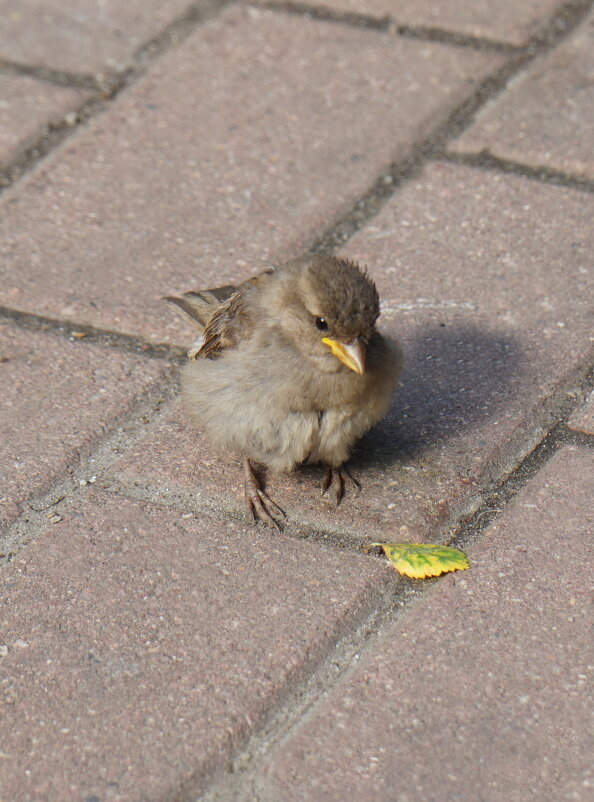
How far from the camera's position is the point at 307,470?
3086 mm

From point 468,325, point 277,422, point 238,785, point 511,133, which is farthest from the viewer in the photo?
point 511,133

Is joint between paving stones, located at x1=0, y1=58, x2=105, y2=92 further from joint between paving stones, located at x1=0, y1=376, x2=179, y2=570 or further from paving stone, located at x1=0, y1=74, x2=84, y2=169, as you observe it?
joint between paving stones, located at x1=0, y1=376, x2=179, y2=570

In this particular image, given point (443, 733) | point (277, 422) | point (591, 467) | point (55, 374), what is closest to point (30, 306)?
point (55, 374)

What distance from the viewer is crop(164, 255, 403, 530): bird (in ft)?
9.33

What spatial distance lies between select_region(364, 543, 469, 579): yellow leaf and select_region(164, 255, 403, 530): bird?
29 cm

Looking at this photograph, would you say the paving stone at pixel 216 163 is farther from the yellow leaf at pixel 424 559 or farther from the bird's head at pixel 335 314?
the yellow leaf at pixel 424 559

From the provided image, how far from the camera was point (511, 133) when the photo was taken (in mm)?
4148

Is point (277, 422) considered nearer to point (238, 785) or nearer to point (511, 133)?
point (238, 785)

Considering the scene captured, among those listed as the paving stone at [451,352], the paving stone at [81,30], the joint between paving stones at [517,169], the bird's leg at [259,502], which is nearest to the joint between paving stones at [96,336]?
the paving stone at [451,352]

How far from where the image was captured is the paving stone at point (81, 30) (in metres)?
4.62

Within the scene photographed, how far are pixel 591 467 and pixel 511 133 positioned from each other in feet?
5.25

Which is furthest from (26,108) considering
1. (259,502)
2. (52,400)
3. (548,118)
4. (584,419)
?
(584,419)

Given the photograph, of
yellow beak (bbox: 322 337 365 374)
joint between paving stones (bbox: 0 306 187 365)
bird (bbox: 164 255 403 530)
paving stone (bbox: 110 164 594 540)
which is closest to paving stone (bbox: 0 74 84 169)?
joint between paving stones (bbox: 0 306 187 365)

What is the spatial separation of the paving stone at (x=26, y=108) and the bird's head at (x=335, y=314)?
167cm
